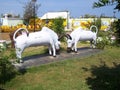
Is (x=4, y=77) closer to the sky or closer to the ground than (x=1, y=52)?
closer to the ground

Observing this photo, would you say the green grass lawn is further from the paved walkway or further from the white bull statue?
the white bull statue

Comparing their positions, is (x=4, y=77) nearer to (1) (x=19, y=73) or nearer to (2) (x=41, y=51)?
(1) (x=19, y=73)

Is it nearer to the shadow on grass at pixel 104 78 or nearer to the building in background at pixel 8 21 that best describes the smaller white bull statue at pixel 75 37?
the shadow on grass at pixel 104 78

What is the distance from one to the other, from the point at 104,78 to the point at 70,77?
0.97m

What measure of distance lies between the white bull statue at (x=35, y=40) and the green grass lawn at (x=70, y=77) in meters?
0.84

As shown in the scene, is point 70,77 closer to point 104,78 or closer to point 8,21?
point 104,78

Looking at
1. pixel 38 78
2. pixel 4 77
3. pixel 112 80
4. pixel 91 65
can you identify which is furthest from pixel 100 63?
pixel 4 77

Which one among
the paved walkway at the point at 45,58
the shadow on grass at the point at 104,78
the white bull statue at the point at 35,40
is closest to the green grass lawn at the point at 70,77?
the shadow on grass at the point at 104,78

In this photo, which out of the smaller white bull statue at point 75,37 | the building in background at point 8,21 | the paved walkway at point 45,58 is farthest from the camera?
the building in background at point 8,21

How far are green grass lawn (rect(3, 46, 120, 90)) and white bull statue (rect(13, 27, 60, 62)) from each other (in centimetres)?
84

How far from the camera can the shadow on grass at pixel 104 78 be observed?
7759 millimetres

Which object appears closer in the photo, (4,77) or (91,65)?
(4,77)

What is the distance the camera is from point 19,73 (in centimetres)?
851

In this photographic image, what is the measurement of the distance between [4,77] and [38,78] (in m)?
0.91
